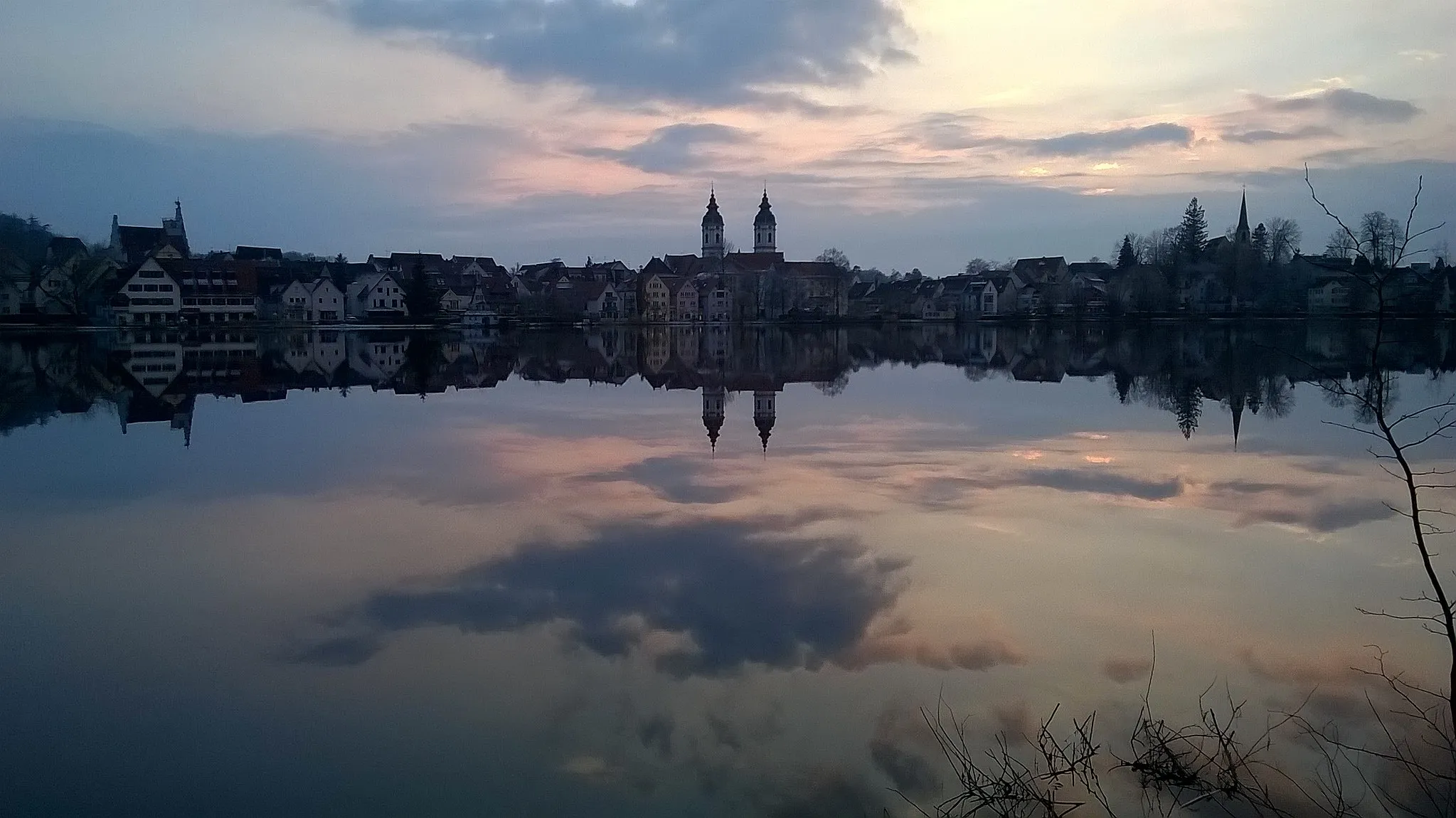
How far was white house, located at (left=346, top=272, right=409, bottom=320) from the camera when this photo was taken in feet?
235

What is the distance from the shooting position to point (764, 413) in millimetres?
18406

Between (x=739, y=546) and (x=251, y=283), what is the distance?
68916 mm

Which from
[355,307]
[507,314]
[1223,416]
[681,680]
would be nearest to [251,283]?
[355,307]

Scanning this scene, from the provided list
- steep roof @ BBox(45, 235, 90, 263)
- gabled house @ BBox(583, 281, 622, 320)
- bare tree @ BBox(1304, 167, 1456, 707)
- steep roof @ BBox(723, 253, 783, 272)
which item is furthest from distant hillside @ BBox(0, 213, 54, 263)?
bare tree @ BBox(1304, 167, 1456, 707)

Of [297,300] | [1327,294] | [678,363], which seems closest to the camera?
[678,363]

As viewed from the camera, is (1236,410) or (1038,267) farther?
(1038,267)

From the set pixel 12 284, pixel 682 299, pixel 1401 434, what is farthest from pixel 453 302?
pixel 1401 434

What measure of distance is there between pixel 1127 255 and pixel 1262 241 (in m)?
12.8

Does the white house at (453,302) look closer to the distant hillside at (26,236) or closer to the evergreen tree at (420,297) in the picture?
the evergreen tree at (420,297)

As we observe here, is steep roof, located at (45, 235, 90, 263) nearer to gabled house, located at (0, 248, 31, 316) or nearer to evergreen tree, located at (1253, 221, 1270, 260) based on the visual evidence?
gabled house, located at (0, 248, 31, 316)

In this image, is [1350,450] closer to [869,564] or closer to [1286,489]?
[1286,489]

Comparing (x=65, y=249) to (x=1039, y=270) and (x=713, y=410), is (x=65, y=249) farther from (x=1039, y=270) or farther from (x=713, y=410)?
(x=1039, y=270)

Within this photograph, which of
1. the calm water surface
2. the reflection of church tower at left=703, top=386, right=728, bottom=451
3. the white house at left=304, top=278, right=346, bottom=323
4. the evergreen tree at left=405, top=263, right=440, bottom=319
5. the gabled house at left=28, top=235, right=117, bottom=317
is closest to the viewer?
the calm water surface

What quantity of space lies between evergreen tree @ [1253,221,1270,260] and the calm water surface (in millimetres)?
72485
